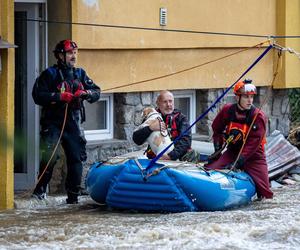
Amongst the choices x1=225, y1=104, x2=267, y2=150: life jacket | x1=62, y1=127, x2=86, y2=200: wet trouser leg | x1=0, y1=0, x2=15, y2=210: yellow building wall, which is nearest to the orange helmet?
x1=225, y1=104, x2=267, y2=150: life jacket

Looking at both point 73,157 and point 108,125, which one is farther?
point 108,125

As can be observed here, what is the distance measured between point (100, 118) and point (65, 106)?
6.47 ft

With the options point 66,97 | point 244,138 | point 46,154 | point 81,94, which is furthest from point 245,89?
point 46,154

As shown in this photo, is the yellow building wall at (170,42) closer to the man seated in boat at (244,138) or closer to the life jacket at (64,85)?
the life jacket at (64,85)

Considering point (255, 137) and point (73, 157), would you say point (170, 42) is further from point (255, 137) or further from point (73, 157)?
point (73, 157)

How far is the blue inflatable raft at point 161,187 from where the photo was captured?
31.3 feet

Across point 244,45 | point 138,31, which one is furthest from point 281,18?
point 138,31

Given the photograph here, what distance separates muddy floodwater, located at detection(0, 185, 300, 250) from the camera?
7762mm

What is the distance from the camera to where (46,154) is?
10.6m

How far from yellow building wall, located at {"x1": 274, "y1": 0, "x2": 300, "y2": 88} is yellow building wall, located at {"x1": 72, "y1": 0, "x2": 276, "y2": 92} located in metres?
0.13

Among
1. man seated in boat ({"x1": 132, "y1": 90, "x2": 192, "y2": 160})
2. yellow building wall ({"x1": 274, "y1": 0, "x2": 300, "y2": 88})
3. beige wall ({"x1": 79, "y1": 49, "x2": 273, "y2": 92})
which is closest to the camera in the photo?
man seated in boat ({"x1": 132, "y1": 90, "x2": 192, "y2": 160})

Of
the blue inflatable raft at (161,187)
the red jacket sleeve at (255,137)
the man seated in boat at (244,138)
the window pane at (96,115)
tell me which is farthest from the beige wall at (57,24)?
the red jacket sleeve at (255,137)

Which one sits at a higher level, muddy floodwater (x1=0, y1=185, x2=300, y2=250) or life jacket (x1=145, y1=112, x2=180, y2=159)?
life jacket (x1=145, y1=112, x2=180, y2=159)

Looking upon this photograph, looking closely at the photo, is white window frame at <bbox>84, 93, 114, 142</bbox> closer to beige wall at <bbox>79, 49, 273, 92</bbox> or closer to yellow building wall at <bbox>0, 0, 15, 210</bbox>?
beige wall at <bbox>79, 49, 273, 92</bbox>
